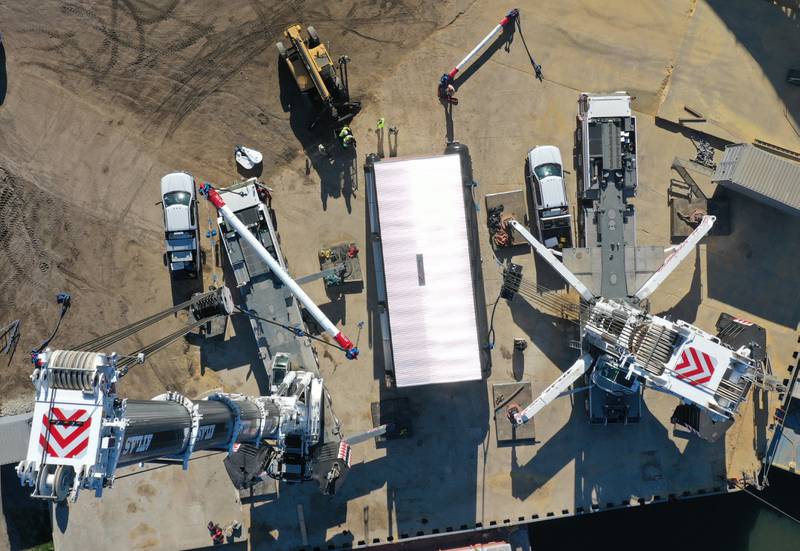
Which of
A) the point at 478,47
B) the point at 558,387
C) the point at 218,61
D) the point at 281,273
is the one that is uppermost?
the point at 218,61

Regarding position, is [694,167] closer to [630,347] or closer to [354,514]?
[630,347]

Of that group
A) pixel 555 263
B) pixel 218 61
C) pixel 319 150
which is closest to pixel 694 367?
pixel 555 263

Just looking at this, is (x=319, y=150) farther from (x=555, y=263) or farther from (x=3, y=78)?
(x=3, y=78)

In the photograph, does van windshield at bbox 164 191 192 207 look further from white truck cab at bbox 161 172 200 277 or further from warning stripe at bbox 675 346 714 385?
warning stripe at bbox 675 346 714 385

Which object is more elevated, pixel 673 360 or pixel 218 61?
pixel 218 61

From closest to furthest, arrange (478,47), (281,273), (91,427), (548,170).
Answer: (91,427), (281,273), (548,170), (478,47)

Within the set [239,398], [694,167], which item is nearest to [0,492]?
[239,398]

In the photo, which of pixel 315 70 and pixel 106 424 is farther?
pixel 315 70
